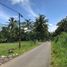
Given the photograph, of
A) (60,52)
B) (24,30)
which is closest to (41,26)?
(24,30)

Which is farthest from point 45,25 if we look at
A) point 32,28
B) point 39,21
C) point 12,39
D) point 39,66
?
point 39,66

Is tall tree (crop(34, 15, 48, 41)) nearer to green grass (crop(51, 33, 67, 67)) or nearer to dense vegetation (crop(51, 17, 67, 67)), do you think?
dense vegetation (crop(51, 17, 67, 67))

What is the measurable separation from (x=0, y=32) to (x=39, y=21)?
21.3m

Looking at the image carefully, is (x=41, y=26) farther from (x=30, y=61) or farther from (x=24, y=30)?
(x=30, y=61)

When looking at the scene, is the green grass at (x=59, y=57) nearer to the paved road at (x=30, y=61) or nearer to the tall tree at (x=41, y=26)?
the paved road at (x=30, y=61)

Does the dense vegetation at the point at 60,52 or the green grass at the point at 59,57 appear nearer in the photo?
the green grass at the point at 59,57

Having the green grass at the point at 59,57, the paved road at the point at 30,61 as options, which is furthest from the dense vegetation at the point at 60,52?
the paved road at the point at 30,61

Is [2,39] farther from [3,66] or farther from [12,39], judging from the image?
[3,66]

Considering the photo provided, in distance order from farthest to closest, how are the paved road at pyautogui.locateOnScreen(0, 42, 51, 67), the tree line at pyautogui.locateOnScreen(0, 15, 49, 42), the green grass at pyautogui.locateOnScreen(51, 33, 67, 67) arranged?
1. the tree line at pyautogui.locateOnScreen(0, 15, 49, 42)
2. the paved road at pyautogui.locateOnScreen(0, 42, 51, 67)
3. the green grass at pyautogui.locateOnScreen(51, 33, 67, 67)

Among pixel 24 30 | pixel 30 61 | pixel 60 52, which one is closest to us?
pixel 30 61

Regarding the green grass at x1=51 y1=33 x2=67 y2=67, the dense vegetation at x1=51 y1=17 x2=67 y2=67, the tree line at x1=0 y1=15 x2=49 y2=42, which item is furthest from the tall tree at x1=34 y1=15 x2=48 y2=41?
the green grass at x1=51 y1=33 x2=67 y2=67

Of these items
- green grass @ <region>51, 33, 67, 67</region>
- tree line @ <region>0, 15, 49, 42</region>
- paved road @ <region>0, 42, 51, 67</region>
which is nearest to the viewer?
green grass @ <region>51, 33, 67, 67</region>

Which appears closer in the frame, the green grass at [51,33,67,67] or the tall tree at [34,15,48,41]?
the green grass at [51,33,67,67]

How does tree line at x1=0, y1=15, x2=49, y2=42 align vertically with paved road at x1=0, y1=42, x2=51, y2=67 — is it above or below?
above
